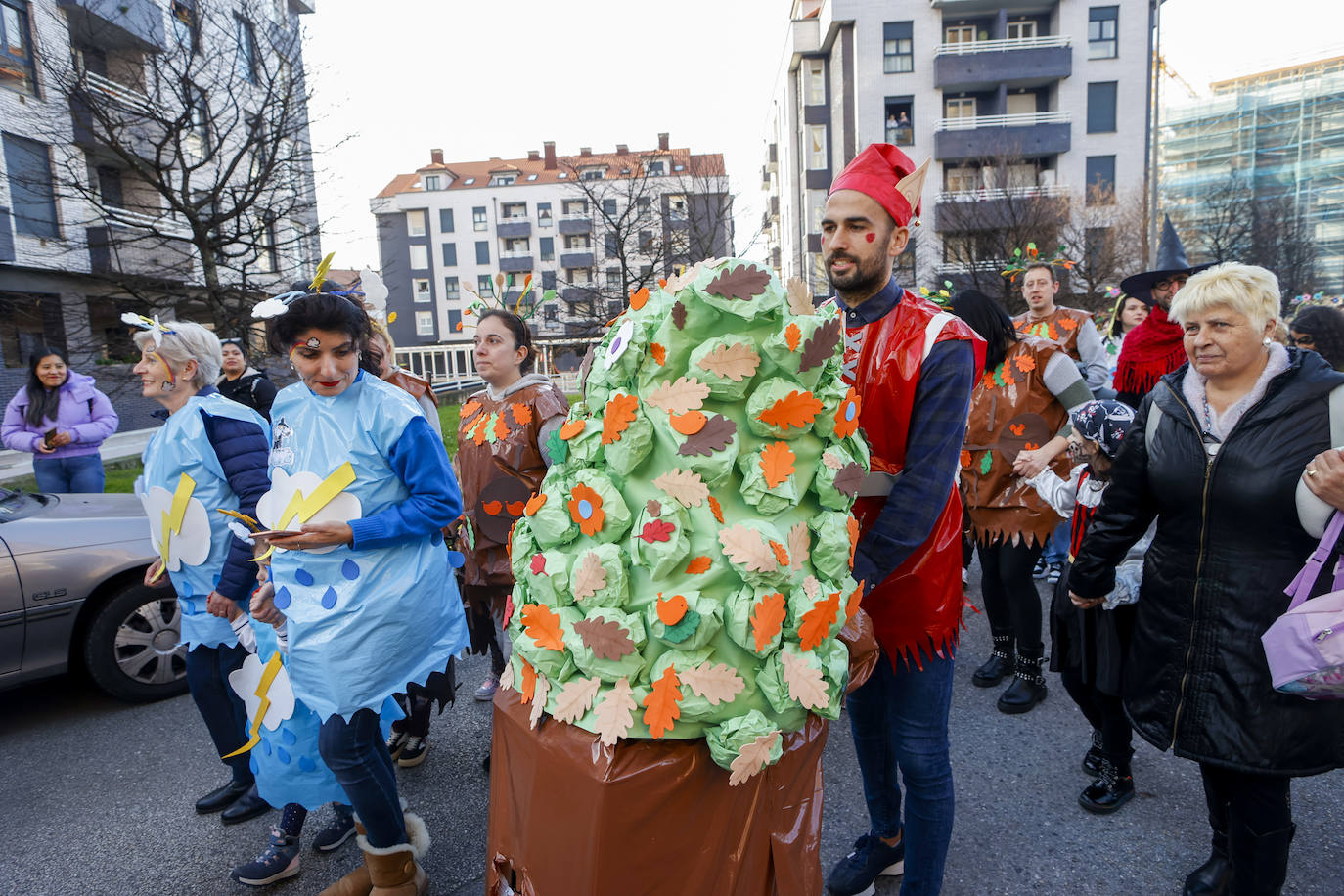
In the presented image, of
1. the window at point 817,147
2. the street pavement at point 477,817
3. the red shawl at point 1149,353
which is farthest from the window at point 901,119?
the street pavement at point 477,817

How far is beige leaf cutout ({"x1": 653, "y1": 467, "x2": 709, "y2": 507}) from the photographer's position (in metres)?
1.44

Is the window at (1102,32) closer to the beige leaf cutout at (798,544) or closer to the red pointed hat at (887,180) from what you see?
the red pointed hat at (887,180)

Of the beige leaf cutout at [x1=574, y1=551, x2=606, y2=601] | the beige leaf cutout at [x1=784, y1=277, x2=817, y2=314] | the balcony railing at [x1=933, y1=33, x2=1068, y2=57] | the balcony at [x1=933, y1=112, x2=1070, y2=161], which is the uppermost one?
the balcony railing at [x1=933, y1=33, x2=1068, y2=57]

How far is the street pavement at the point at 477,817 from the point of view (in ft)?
8.27

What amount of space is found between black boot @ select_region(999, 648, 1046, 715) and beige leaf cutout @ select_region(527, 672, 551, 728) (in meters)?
2.89

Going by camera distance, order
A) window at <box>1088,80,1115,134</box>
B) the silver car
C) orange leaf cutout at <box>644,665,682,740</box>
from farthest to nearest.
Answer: window at <box>1088,80,1115,134</box>, the silver car, orange leaf cutout at <box>644,665,682,740</box>

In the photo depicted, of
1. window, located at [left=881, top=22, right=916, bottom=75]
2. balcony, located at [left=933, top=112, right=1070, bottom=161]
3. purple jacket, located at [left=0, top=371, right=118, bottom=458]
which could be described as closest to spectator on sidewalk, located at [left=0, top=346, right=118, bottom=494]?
purple jacket, located at [left=0, top=371, right=118, bottom=458]

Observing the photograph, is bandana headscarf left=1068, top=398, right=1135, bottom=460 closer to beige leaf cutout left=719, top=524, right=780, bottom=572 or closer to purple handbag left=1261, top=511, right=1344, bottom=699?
purple handbag left=1261, top=511, right=1344, bottom=699

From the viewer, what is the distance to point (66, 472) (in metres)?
6.35

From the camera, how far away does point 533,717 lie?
153cm

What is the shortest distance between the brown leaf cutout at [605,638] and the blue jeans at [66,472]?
6.73m

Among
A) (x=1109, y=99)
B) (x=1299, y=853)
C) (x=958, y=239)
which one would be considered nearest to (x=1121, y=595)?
(x=1299, y=853)

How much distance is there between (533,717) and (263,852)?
192 centimetres

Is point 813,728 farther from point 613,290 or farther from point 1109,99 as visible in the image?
point 1109,99
